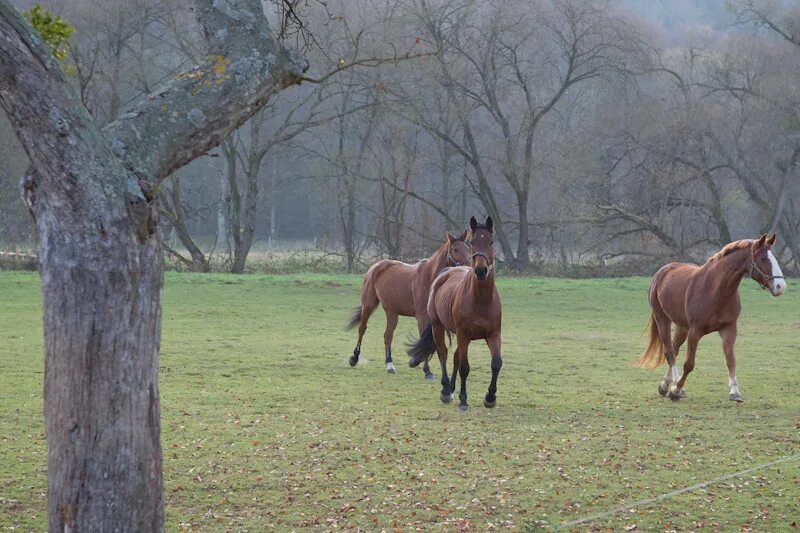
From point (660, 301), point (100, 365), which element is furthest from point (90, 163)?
point (660, 301)

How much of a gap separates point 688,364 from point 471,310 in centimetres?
254

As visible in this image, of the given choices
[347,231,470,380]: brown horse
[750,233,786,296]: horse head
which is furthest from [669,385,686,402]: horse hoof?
[347,231,470,380]: brown horse

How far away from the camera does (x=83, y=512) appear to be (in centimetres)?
429

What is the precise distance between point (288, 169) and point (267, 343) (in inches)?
1139

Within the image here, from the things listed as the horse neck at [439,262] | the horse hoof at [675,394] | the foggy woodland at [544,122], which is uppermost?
the foggy woodland at [544,122]

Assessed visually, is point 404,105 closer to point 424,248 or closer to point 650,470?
point 424,248

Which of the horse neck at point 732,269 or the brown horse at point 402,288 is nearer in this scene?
the horse neck at point 732,269

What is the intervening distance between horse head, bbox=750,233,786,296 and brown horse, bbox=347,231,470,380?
327 cm

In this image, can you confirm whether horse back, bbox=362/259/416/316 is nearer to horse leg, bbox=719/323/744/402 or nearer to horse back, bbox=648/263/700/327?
horse back, bbox=648/263/700/327

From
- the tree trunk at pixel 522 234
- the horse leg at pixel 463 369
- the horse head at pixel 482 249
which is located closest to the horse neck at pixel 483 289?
the horse head at pixel 482 249

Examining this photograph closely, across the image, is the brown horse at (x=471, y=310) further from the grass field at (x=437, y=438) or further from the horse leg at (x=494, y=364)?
the grass field at (x=437, y=438)

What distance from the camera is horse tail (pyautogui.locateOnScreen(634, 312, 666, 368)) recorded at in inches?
472

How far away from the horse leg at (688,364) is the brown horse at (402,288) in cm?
277

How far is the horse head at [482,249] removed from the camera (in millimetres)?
9625
